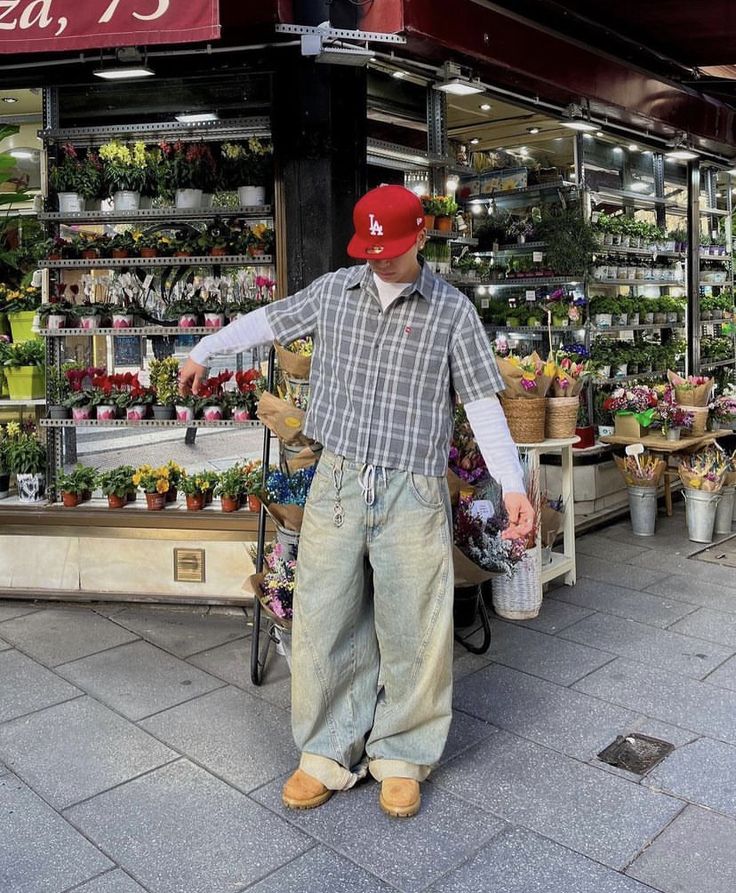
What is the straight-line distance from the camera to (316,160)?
491 centimetres

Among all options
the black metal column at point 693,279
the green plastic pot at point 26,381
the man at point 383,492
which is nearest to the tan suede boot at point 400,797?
the man at point 383,492

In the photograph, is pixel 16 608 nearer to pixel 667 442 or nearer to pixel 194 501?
pixel 194 501

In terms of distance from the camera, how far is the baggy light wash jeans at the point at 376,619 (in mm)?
2980

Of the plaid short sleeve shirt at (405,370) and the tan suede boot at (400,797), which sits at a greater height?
the plaid short sleeve shirt at (405,370)

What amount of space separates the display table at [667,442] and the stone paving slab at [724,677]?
242 centimetres

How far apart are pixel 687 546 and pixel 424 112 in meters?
3.51

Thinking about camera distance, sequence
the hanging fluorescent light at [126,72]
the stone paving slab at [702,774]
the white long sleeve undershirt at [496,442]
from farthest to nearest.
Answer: the hanging fluorescent light at [126,72] → the stone paving slab at [702,774] → the white long sleeve undershirt at [496,442]

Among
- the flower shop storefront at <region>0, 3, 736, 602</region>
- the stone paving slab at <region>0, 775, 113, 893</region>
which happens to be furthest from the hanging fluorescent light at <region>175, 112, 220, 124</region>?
the stone paving slab at <region>0, 775, 113, 893</region>

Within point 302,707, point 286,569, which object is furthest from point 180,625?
point 302,707

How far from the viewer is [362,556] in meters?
3.05

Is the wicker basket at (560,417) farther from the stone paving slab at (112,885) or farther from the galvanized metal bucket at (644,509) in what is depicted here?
the stone paving slab at (112,885)

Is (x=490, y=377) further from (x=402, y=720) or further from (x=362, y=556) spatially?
(x=402, y=720)

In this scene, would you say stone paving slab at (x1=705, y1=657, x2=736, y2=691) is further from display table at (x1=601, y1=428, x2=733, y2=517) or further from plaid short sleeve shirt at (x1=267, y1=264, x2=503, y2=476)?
display table at (x1=601, y1=428, x2=733, y2=517)

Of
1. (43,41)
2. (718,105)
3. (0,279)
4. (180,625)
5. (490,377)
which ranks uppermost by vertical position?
(718,105)
